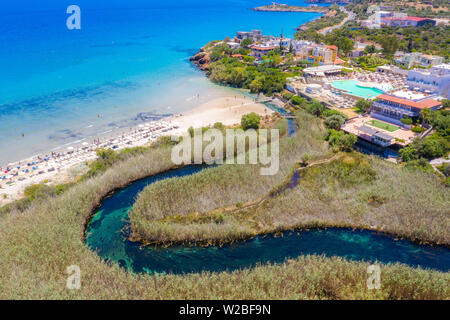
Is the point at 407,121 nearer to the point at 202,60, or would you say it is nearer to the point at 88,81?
the point at 202,60

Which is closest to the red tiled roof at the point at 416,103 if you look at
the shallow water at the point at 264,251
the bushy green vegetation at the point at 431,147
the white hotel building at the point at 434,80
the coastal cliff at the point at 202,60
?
the bushy green vegetation at the point at 431,147

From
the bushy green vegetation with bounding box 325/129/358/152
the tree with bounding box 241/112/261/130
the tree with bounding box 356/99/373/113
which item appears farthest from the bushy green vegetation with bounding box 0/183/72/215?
the tree with bounding box 356/99/373/113

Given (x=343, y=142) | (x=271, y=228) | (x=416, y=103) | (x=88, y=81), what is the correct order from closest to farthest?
(x=271, y=228)
(x=343, y=142)
(x=416, y=103)
(x=88, y=81)

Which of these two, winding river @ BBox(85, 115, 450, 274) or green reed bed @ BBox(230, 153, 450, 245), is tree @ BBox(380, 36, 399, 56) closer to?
green reed bed @ BBox(230, 153, 450, 245)

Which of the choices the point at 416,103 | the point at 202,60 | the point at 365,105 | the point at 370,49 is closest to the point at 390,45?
the point at 370,49

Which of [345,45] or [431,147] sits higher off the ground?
[345,45]

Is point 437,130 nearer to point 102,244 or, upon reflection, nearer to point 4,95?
point 102,244
